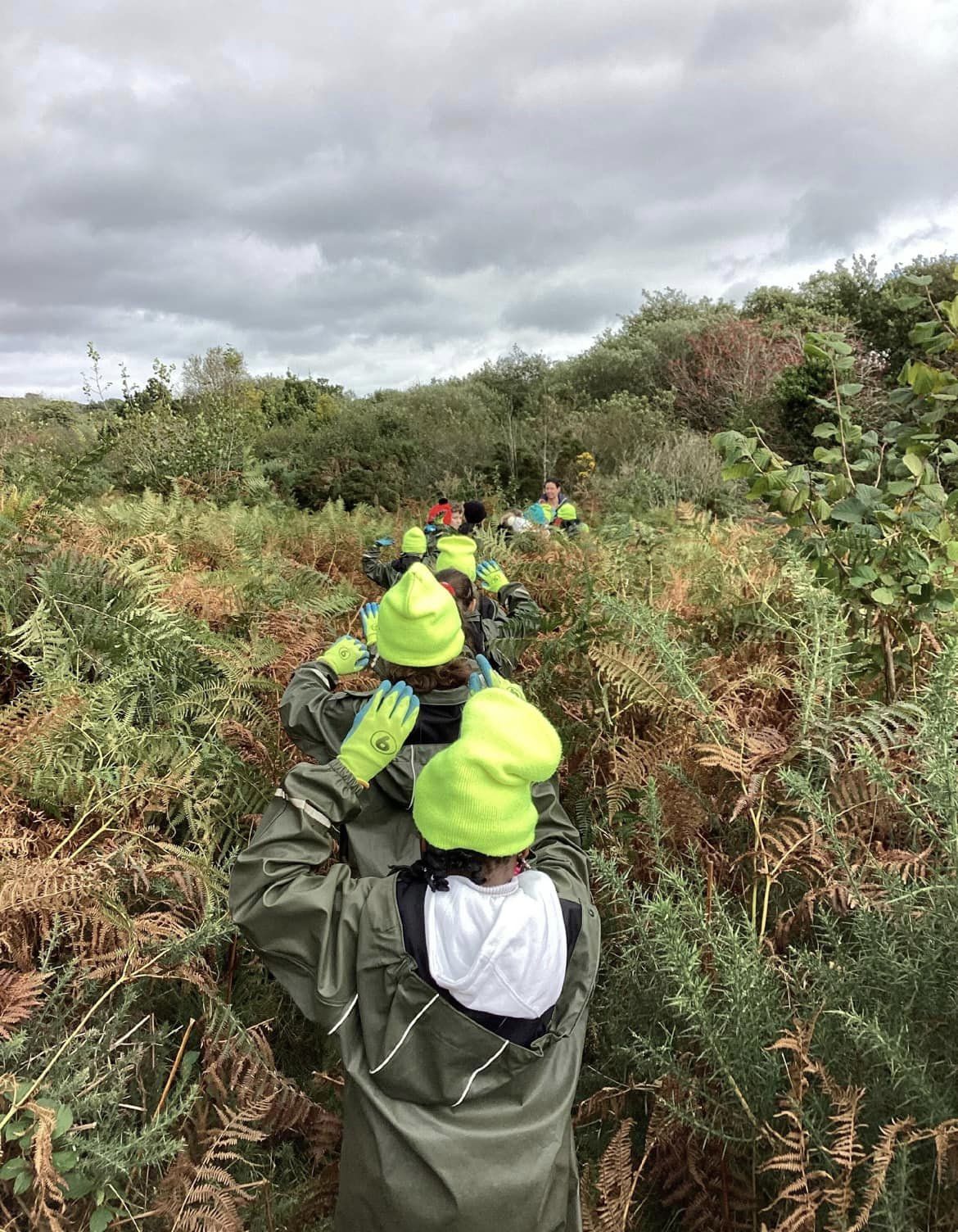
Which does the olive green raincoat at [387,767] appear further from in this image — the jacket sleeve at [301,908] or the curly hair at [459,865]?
the curly hair at [459,865]

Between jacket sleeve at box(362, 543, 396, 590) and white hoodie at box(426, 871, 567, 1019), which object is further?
jacket sleeve at box(362, 543, 396, 590)

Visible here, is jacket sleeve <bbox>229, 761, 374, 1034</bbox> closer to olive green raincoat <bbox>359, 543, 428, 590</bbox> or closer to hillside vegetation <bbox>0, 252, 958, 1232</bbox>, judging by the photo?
hillside vegetation <bbox>0, 252, 958, 1232</bbox>

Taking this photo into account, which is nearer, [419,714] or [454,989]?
[454,989]

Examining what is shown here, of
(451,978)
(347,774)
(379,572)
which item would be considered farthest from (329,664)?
(379,572)

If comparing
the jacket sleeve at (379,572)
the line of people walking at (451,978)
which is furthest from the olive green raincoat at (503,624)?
the line of people walking at (451,978)

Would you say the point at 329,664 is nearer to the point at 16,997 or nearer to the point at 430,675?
the point at 430,675

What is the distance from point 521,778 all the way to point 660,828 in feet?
4.08

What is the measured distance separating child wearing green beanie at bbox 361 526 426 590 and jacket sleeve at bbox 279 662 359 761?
231 cm

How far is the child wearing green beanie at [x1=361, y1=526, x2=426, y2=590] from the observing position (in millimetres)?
5176

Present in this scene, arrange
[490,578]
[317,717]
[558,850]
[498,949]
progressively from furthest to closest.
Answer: [490,578] < [317,717] < [558,850] < [498,949]

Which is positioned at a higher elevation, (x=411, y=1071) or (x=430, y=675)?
(x=430, y=675)

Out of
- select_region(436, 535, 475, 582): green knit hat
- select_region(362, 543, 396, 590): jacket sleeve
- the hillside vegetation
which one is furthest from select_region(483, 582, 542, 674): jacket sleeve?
select_region(362, 543, 396, 590): jacket sleeve

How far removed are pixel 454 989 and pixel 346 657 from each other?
5.02 ft

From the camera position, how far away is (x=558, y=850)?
2025 mm
